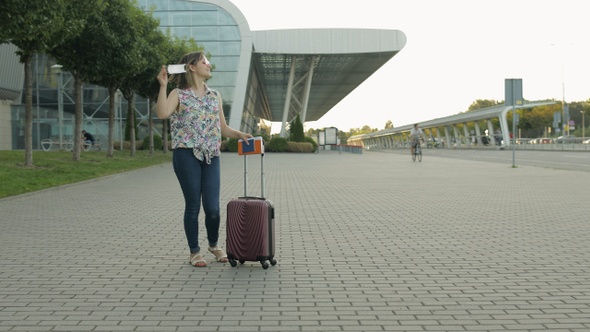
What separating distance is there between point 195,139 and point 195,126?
0.12 m

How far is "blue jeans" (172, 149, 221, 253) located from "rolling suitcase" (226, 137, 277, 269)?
0.67ft

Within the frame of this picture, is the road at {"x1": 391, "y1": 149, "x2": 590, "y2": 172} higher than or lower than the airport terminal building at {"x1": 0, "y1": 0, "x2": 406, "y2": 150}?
lower

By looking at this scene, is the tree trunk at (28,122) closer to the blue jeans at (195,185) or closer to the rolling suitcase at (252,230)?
the blue jeans at (195,185)

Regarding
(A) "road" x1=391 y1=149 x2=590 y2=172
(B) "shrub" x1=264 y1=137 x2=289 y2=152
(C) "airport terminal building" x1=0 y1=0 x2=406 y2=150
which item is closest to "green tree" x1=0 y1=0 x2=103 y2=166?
(A) "road" x1=391 y1=149 x2=590 y2=172

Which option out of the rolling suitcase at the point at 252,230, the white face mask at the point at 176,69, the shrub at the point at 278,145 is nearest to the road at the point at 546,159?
the shrub at the point at 278,145

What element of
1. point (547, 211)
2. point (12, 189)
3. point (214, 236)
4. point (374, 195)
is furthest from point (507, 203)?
point (12, 189)

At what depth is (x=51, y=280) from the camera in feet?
17.7

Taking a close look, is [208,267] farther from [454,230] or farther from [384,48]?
[384,48]

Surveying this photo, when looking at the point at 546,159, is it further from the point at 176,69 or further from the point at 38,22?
the point at 176,69

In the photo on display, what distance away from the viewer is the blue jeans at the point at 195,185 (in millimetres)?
5859

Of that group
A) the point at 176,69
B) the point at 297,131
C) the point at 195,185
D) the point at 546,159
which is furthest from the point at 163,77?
the point at 297,131

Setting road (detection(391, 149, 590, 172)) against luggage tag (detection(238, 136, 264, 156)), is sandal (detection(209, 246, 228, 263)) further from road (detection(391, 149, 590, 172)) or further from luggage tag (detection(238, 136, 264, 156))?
road (detection(391, 149, 590, 172))

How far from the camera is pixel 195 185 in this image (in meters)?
5.89

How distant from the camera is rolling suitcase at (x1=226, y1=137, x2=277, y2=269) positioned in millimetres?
5738
